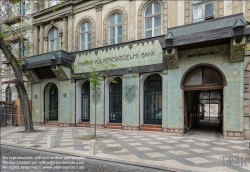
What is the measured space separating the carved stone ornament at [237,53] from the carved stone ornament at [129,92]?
627 centimetres

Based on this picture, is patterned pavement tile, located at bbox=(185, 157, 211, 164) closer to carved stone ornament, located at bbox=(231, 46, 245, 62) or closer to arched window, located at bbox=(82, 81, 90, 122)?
carved stone ornament, located at bbox=(231, 46, 245, 62)

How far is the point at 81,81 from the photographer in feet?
51.9

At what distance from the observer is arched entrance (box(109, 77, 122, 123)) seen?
1435 centimetres

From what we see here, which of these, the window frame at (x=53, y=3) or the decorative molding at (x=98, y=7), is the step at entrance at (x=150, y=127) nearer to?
the decorative molding at (x=98, y=7)

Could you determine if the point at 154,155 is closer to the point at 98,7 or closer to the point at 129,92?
the point at 129,92

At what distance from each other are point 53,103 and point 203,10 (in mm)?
14898

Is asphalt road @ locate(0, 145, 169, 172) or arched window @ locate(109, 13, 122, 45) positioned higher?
arched window @ locate(109, 13, 122, 45)

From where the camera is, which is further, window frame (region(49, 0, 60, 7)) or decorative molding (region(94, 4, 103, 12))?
window frame (region(49, 0, 60, 7))

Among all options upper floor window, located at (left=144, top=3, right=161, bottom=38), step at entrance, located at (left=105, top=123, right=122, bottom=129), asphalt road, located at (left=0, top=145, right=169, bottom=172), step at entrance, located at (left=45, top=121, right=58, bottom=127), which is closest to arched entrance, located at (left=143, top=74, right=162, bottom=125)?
step at entrance, located at (left=105, top=123, right=122, bottom=129)

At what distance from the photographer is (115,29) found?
14570mm

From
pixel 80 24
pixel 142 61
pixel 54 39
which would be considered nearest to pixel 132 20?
pixel 142 61

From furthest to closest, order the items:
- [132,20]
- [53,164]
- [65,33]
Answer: [65,33] → [132,20] → [53,164]

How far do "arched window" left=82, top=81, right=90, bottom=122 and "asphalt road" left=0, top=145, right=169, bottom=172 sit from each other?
8.02 m

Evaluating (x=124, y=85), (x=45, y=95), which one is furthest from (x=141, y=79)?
(x=45, y=95)
